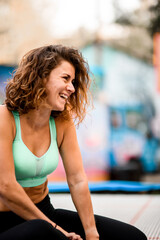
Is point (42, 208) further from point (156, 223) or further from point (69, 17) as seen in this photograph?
point (69, 17)

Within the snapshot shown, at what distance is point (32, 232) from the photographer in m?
1.02

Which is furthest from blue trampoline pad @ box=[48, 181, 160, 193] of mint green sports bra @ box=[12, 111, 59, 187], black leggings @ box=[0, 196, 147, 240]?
mint green sports bra @ box=[12, 111, 59, 187]

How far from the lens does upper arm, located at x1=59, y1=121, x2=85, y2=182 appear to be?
1.37m

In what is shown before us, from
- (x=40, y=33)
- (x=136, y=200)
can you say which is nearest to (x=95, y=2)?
(x=40, y=33)

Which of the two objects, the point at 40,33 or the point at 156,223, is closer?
the point at 156,223

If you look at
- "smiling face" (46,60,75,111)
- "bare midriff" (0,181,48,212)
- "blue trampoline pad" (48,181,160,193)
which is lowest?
"blue trampoline pad" (48,181,160,193)

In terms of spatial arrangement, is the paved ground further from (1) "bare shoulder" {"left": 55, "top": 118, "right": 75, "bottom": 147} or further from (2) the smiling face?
(2) the smiling face

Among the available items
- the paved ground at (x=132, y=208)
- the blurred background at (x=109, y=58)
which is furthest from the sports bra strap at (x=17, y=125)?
the blurred background at (x=109, y=58)

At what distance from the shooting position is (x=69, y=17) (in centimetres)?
338

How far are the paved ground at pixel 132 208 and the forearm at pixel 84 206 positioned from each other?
55cm

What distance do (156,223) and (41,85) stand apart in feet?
4.14

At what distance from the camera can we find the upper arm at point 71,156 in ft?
4.49

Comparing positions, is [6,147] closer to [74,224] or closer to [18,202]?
[18,202]

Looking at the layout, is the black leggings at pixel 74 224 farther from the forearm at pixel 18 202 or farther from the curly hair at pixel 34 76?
the curly hair at pixel 34 76
